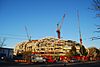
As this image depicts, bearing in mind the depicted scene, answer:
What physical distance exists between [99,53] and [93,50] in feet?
50.0

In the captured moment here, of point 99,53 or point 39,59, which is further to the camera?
point 99,53

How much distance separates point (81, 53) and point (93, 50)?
1671 cm

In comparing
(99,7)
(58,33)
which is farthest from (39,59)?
(58,33)

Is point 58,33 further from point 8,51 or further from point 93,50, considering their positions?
point 8,51

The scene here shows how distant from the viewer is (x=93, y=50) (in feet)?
608

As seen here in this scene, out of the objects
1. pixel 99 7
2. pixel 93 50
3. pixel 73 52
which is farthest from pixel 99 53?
pixel 99 7

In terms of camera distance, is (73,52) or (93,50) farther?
(93,50)

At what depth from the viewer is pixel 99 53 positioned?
198125 millimetres

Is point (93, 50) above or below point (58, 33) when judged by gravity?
below

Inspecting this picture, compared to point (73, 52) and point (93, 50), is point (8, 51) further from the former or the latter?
point (93, 50)

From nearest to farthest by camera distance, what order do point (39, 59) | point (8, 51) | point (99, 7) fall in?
point (99, 7) → point (39, 59) → point (8, 51)

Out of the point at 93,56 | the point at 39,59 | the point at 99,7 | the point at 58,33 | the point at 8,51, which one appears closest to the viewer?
the point at 99,7

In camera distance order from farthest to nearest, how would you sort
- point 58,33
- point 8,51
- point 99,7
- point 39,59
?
point 58,33 → point 8,51 → point 39,59 → point 99,7

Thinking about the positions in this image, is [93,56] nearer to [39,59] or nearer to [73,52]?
[73,52]
